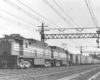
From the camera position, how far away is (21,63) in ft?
85.6

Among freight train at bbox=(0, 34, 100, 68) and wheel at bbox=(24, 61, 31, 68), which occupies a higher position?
freight train at bbox=(0, 34, 100, 68)

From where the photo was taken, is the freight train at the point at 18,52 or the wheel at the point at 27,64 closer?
the freight train at the point at 18,52

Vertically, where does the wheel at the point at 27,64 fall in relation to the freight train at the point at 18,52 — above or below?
below

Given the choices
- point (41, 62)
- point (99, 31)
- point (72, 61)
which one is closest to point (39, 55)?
point (41, 62)

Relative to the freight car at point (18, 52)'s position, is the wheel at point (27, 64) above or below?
below

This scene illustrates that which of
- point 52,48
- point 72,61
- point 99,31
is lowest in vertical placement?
point 72,61

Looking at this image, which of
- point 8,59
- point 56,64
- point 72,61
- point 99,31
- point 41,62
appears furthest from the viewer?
point 72,61

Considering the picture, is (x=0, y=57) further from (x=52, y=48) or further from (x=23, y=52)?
(x=52, y=48)

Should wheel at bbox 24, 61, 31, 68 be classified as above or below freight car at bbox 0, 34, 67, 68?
below

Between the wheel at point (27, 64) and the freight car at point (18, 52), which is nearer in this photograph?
the freight car at point (18, 52)

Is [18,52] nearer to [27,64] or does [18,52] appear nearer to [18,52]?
[18,52]

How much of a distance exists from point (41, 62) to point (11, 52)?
337 inches

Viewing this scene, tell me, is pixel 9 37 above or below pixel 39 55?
above

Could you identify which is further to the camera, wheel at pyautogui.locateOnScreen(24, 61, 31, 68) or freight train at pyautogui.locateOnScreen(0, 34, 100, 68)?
wheel at pyautogui.locateOnScreen(24, 61, 31, 68)
